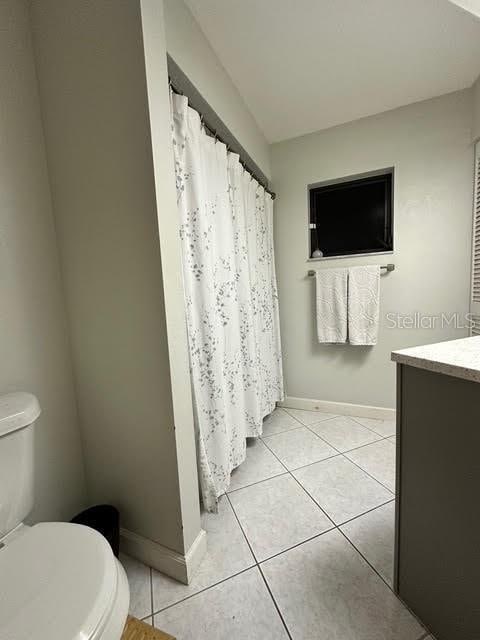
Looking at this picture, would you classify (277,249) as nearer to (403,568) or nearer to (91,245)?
(91,245)

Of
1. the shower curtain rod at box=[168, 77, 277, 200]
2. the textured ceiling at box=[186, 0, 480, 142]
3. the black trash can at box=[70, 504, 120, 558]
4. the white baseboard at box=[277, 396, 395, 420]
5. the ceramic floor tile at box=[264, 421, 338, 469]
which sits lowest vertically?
the ceramic floor tile at box=[264, 421, 338, 469]

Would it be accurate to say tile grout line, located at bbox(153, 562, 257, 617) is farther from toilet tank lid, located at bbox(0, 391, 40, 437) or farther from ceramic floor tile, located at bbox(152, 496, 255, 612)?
toilet tank lid, located at bbox(0, 391, 40, 437)

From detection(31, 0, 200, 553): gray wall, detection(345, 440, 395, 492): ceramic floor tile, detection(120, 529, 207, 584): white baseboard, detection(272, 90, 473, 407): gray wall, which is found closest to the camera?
detection(31, 0, 200, 553): gray wall

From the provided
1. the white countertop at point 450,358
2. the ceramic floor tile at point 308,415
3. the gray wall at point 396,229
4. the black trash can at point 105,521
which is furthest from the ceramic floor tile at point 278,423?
the white countertop at point 450,358

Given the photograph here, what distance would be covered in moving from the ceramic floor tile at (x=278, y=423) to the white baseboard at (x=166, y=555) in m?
1.06

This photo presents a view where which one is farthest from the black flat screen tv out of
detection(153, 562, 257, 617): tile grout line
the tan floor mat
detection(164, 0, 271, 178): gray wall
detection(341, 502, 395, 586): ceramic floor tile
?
the tan floor mat

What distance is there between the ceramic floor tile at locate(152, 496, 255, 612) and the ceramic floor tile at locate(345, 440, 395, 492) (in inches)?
33.6

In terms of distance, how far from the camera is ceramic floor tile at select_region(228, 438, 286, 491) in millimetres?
1522

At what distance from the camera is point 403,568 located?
88cm

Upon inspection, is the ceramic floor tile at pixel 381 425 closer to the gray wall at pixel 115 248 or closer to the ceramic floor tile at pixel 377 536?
the ceramic floor tile at pixel 377 536

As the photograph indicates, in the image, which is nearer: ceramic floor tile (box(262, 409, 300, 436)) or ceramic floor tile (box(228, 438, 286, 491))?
ceramic floor tile (box(228, 438, 286, 491))

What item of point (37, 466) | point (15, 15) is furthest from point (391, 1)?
point (37, 466)

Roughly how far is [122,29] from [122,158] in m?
0.36

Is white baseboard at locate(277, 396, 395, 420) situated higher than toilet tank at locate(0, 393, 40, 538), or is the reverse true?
toilet tank at locate(0, 393, 40, 538)
